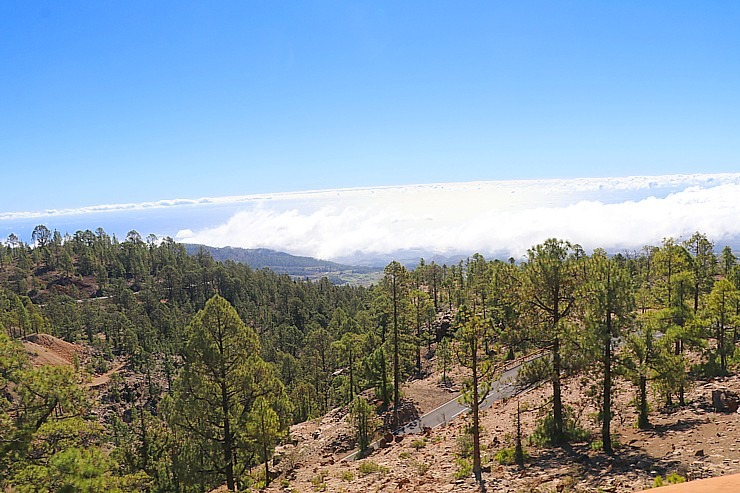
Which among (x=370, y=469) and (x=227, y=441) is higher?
(x=227, y=441)

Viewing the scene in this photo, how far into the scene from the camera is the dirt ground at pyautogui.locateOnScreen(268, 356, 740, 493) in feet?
48.9

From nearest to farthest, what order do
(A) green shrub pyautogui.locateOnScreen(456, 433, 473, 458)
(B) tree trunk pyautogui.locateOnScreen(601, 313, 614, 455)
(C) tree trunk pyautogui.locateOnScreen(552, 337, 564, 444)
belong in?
(B) tree trunk pyautogui.locateOnScreen(601, 313, 614, 455)
(C) tree trunk pyautogui.locateOnScreen(552, 337, 564, 444)
(A) green shrub pyautogui.locateOnScreen(456, 433, 473, 458)

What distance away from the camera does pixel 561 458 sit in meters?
18.0

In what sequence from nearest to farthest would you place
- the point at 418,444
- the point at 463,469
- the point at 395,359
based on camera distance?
the point at 463,469
the point at 418,444
the point at 395,359

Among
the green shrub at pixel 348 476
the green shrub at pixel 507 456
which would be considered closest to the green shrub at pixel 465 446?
the green shrub at pixel 507 456

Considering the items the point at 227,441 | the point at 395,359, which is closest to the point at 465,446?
the point at 227,441

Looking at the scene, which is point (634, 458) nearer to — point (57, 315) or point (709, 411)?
point (709, 411)

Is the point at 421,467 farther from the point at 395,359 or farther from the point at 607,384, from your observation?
the point at 395,359

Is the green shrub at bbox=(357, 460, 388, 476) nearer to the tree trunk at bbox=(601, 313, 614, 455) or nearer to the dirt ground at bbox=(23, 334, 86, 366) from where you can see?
the tree trunk at bbox=(601, 313, 614, 455)

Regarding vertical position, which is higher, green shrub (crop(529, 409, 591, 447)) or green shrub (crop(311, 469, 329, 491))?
green shrub (crop(529, 409, 591, 447))

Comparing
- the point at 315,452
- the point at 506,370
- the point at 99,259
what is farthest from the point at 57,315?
the point at 506,370

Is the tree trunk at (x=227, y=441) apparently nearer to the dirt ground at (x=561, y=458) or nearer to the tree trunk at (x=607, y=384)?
the dirt ground at (x=561, y=458)

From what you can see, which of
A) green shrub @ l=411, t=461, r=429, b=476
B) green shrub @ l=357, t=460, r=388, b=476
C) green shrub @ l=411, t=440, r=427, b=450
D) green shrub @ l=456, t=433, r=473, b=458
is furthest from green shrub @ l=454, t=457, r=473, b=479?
green shrub @ l=411, t=440, r=427, b=450

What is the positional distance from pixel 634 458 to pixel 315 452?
21.0 meters
